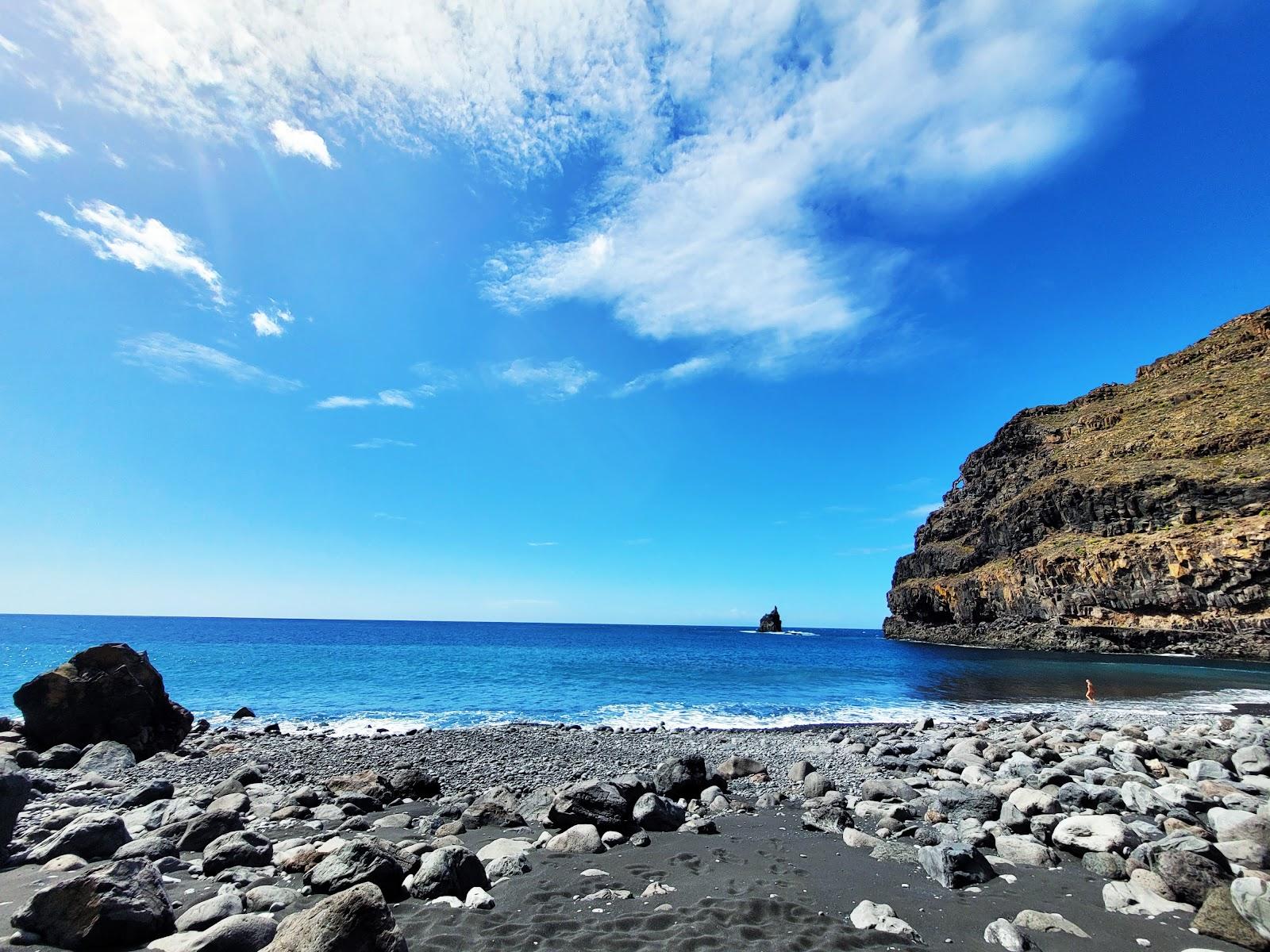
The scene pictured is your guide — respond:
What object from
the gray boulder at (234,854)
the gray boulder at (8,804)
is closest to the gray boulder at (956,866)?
the gray boulder at (234,854)

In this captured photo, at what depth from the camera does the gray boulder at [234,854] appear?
695 centimetres

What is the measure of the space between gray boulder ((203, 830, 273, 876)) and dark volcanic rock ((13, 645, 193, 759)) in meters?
12.5

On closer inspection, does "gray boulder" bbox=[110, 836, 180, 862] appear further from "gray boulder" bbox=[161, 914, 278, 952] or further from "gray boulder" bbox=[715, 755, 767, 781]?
"gray boulder" bbox=[715, 755, 767, 781]

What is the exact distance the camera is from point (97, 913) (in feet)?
15.7

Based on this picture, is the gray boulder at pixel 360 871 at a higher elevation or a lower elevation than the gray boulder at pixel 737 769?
higher

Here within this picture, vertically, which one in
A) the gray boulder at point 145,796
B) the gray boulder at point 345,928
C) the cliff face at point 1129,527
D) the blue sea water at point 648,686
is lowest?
the blue sea water at point 648,686

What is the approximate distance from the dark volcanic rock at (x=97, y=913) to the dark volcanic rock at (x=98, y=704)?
14.6 meters

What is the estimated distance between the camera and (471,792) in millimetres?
11375

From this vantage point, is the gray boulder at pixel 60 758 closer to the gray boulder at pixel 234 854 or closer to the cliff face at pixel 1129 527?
the gray boulder at pixel 234 854

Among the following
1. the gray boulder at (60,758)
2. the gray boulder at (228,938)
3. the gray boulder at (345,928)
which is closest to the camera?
the gray boulder at (345,928)

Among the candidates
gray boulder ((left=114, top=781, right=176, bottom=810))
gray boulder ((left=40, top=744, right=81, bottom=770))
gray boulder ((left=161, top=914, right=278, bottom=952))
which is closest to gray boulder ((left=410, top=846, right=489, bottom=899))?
gray boulder ((left=161, top=914, right=278, bottom=952))

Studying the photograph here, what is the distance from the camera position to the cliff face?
5872 centimetres

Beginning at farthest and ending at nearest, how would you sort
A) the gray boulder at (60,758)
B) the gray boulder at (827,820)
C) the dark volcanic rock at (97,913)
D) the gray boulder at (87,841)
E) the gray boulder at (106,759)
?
1. the gray boulder at (60,758)
2. the gray boulder at (106,759)
3. the gray boulder at (827,820)
4. the gray boulder at (87,841)
5. the dark volcanic rock at (97,913)

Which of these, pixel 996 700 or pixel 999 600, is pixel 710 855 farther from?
pixel 999 600
